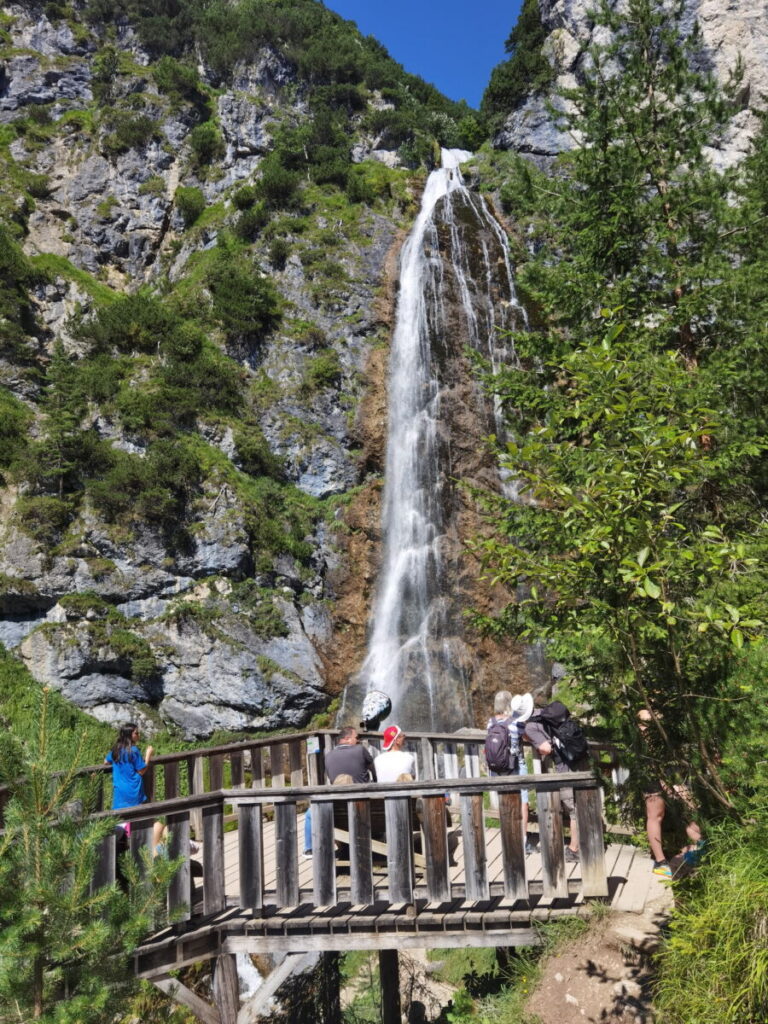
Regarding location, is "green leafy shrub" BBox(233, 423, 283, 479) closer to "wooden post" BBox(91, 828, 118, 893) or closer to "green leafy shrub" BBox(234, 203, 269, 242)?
"green leafy shrub" BBox(234, 203, 269, 242)

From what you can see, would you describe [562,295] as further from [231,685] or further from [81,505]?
[81,505]

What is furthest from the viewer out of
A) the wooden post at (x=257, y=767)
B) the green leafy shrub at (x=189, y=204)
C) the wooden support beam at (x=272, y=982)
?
the green leafy shrub at (x=189, y=204)

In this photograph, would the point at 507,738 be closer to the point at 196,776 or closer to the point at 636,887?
the point at 636,887

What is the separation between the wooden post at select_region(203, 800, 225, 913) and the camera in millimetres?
5462

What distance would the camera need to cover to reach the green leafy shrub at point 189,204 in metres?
31.8

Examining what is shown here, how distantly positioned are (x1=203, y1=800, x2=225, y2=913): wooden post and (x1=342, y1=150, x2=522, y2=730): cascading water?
37.1 feet

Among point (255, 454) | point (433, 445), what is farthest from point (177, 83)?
point (433, 445)

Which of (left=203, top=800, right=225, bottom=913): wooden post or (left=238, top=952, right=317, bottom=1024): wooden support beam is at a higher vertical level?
(left=203, top=800, right=225, bottom=913): wooden post

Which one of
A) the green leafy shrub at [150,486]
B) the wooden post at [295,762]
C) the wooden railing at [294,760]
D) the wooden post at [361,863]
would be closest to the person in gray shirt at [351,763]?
the wooden post at [361,863]

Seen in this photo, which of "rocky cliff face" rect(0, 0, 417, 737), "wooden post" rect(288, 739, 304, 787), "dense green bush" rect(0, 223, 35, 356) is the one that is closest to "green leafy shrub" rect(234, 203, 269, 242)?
"rocky cliff face" rect(0, 0, 417, 737)

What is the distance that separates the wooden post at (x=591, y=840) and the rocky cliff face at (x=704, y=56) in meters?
26.2

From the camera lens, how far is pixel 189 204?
31828 millimetres

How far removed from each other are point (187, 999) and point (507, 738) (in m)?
3.48

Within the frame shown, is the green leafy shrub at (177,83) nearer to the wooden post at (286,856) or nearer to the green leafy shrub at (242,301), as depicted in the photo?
the green leafy shrub at (242,301)
